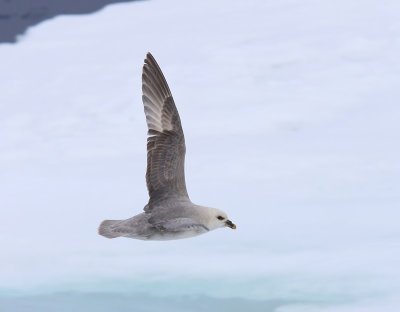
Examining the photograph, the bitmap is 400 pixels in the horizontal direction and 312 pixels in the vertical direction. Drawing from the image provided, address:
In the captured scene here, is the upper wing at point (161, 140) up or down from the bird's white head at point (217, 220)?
up

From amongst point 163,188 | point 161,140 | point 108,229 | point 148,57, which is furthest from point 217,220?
point 148,57

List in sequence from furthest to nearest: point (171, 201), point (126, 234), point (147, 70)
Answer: point (147, 70)
point (171, 201)
point (126, 234)

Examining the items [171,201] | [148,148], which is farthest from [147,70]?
[171,201]

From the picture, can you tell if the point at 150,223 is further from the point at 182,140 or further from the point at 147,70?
the point at 147,70

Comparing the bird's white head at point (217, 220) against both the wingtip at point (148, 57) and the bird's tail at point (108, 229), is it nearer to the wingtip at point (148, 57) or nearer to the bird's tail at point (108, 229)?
the bird's tail at point (108, 229)

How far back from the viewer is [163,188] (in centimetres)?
1483

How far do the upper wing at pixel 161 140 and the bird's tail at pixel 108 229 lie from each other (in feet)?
2.93

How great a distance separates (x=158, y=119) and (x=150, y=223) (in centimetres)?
247

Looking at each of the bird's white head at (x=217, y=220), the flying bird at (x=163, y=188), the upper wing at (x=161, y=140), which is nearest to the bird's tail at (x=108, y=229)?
the flying bird at (x=163, y=188)

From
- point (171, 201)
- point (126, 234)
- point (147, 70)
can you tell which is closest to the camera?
point (126, 234)

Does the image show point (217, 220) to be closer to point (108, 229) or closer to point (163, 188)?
point (163, 188)

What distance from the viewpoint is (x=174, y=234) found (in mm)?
13617

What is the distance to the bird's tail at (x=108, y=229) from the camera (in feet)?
43.8

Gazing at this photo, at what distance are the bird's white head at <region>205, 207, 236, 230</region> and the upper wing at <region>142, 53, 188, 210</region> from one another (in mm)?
932
